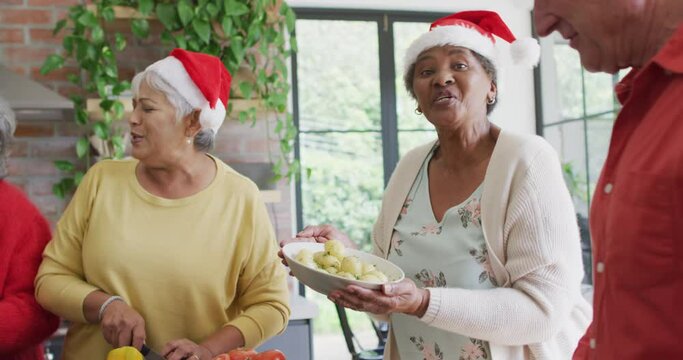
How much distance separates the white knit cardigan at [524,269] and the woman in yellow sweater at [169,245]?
0.57m

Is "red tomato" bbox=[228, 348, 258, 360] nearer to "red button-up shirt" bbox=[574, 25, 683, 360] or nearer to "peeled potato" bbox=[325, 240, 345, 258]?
"peeled potato" bbox=[325, 240, 345, 258]

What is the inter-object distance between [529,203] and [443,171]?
0.96 ft

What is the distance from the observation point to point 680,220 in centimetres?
81

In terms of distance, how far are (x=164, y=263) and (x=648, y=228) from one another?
3.93 feet

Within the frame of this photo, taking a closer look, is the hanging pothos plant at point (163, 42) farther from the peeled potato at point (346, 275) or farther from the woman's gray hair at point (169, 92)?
the peeled potato at point (346, 275)

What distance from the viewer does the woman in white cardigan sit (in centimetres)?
141


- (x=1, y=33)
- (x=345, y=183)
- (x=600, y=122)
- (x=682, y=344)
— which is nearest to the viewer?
(x=682, y=344)

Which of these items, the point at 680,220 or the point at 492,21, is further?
the point at 492,21

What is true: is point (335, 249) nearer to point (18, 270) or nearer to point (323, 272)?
point (323, 272)

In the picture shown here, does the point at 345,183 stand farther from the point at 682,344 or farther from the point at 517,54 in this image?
the point at 682,344

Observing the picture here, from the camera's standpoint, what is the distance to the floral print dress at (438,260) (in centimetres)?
150

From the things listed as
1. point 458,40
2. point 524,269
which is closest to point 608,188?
point 524,269

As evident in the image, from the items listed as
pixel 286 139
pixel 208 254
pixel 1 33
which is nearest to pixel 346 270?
pixel 208 254

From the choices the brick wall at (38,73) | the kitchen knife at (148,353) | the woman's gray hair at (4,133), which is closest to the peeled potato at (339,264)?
the kitchen knife at (148,353)
